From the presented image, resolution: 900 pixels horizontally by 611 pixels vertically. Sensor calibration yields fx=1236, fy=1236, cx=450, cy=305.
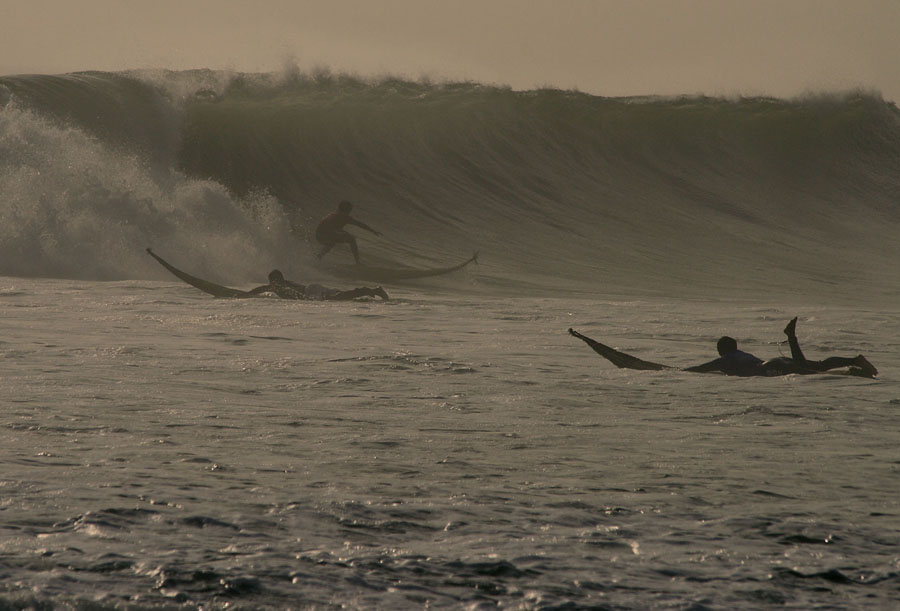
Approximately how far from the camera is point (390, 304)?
50.2 feet

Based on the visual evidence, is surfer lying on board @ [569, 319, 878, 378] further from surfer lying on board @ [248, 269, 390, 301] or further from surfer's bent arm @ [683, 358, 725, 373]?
surfer lying on board @ [248, 269, 390, 301]

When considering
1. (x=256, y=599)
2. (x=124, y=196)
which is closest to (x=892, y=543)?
(x=256, y=599)

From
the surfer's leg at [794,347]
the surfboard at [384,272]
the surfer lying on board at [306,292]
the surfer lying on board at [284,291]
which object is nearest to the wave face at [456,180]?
the surfboard at [384,272]

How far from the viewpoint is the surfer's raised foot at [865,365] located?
8773 mm

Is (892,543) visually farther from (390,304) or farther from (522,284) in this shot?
(522,284)

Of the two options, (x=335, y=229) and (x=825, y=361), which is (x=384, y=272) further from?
(x=825, y=361)

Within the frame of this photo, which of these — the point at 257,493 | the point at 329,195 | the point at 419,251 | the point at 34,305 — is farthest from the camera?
the point at 329,195

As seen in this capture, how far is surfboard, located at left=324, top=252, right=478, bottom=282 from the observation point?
712 inches

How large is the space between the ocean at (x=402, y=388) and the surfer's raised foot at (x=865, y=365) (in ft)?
0.54

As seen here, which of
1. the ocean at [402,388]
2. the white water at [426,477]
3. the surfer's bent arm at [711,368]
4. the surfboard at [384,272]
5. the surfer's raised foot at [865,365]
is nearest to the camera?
the white water at [426,477]

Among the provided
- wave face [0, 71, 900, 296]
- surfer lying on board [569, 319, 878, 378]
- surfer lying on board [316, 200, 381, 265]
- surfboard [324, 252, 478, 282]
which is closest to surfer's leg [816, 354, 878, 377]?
surfer lying on board [569, 319, 878, 378]

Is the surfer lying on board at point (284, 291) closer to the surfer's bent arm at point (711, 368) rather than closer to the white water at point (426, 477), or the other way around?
the white water at point (426, 477)

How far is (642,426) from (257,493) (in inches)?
113

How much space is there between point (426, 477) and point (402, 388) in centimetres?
278
